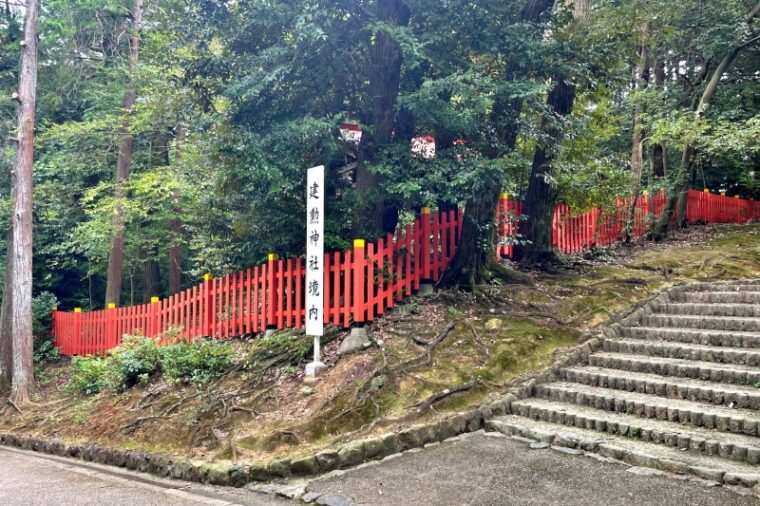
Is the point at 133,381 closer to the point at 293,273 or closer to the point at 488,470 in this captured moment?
the point at 293,273

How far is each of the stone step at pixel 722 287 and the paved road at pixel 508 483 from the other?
4.98 meters

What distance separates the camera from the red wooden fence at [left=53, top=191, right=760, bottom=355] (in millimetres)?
6996

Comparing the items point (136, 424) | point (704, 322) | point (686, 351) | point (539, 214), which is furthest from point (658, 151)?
point (136, 424)

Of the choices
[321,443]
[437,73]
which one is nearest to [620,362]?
[321,443]

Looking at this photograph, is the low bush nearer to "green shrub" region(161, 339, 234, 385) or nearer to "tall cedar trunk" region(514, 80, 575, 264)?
"green shrub" region(161, 339, 234, 385)

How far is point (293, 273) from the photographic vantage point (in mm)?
7523

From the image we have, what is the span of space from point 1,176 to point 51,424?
11.5 m

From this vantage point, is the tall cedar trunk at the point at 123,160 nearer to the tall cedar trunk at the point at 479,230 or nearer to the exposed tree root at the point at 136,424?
the exposed tree root at the point at 136,424

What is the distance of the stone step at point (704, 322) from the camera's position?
21.0ft

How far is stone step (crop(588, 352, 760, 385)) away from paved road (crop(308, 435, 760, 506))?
199 cm

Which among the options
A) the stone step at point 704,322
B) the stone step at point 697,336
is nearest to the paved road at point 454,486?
the stone step at point 697,336

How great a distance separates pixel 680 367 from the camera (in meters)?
5.69

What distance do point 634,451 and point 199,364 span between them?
558 cm

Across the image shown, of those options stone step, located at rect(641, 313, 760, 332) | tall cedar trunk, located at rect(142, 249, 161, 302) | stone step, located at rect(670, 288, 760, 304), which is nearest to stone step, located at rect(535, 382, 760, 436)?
stone step, located at rect(641, 313, 760, 332)
